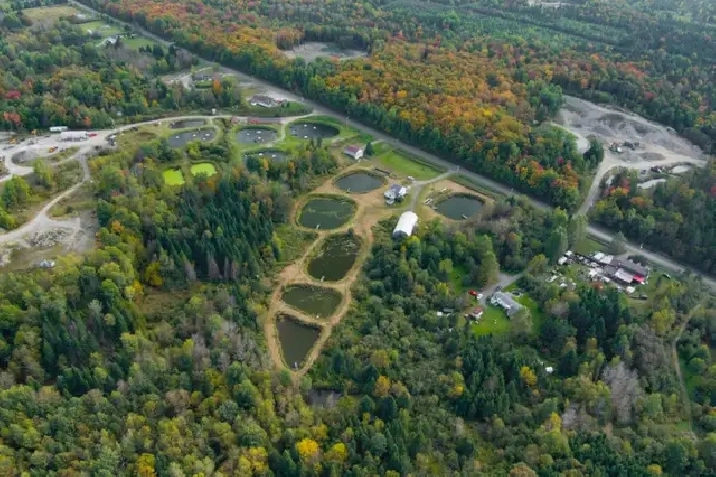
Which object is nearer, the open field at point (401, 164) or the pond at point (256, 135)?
the open field at point (401, 164)

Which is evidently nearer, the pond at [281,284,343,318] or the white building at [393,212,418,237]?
the pond at [281,284,343,318]

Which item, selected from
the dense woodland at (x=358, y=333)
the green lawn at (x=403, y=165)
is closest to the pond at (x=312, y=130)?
the dense woodland at (x=358, y=333)

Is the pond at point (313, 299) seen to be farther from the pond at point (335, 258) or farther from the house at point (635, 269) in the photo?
the house at point (635, 269)

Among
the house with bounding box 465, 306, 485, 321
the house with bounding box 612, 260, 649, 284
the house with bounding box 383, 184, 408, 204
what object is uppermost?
the house with bounding box 612, 260, 649, 284

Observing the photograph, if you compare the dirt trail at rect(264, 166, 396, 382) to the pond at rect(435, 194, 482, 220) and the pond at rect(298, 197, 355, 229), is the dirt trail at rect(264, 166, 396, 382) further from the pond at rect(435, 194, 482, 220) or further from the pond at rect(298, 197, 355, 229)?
the pond at rect(435, 194, 482, 220)

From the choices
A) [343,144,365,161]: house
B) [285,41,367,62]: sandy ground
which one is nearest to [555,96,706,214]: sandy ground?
[343,144,365,161]: house
